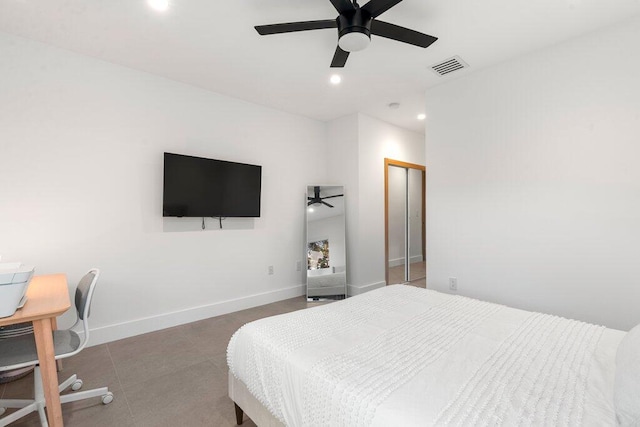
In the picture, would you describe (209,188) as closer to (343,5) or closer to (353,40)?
(353,40)

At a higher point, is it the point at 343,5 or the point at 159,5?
the point at 159,5

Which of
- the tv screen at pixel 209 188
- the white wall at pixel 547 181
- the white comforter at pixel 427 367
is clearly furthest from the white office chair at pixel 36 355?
the white wall at pixel 547 181

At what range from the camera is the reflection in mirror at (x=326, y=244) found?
14.2 ft

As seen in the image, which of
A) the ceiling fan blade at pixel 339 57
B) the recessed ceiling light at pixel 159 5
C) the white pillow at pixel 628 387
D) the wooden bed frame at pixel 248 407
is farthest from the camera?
the ceiling fan blade at pixel 339 57

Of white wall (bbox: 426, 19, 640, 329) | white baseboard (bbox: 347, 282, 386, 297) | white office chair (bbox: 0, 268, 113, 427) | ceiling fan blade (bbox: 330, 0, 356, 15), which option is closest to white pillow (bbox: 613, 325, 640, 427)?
white wall (bbox: 426, 19, 640, 329)

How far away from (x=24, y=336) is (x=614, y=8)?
15.2ft

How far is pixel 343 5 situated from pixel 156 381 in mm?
2871

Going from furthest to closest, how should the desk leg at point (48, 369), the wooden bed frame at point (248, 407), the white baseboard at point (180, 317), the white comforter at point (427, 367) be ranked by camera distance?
the white baseboard at point (180, 317)
the desk leg at point (48, 369)
the wooden bed frame at point (248, 407)
the white comforter at point (427, 367)

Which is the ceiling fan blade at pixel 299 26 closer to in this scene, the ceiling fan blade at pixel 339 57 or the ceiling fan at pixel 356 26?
the ceiling fan at pixel 356 26

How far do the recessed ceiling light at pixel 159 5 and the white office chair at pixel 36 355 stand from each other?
6.28 ft

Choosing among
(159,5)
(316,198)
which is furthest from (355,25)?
(316,198)

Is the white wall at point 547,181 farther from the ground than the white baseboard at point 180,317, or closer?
farther from the ground

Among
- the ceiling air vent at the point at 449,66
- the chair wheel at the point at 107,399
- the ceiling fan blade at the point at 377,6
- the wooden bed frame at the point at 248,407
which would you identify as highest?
the ceiling air vent at the point at 449,66

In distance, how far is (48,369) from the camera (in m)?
1.60
